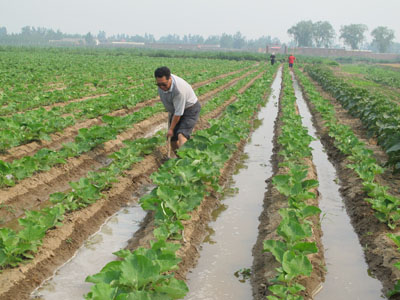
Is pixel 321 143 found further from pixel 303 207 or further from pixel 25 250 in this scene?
pixel 25 250

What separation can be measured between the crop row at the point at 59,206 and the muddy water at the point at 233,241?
149 centimetres

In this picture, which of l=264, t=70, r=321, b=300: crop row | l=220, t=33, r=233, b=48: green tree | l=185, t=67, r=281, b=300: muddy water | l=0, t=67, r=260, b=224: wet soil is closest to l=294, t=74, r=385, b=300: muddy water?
l=264, t=70, r=321, b=300: crop row

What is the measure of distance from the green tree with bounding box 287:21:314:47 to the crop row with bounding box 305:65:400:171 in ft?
412

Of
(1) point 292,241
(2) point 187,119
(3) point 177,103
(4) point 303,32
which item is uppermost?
(4) point 303,32

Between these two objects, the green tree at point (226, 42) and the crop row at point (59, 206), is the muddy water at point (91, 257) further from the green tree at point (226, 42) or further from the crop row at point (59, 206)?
the green tree at point (226, 42)

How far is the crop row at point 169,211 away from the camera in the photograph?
2.96 meters

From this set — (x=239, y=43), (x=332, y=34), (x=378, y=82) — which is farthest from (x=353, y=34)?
(x=378, y=82)

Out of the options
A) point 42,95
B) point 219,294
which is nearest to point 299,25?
point 42,95

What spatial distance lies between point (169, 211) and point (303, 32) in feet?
463

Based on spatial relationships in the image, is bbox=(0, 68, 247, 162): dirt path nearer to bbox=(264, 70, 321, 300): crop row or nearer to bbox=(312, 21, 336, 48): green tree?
bbox=(264, 70, 321, 300): crop row

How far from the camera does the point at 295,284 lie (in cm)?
329

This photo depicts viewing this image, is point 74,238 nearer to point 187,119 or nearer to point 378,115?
point 187,119

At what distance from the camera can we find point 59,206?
4277mm

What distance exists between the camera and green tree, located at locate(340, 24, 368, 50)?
133125 mm
